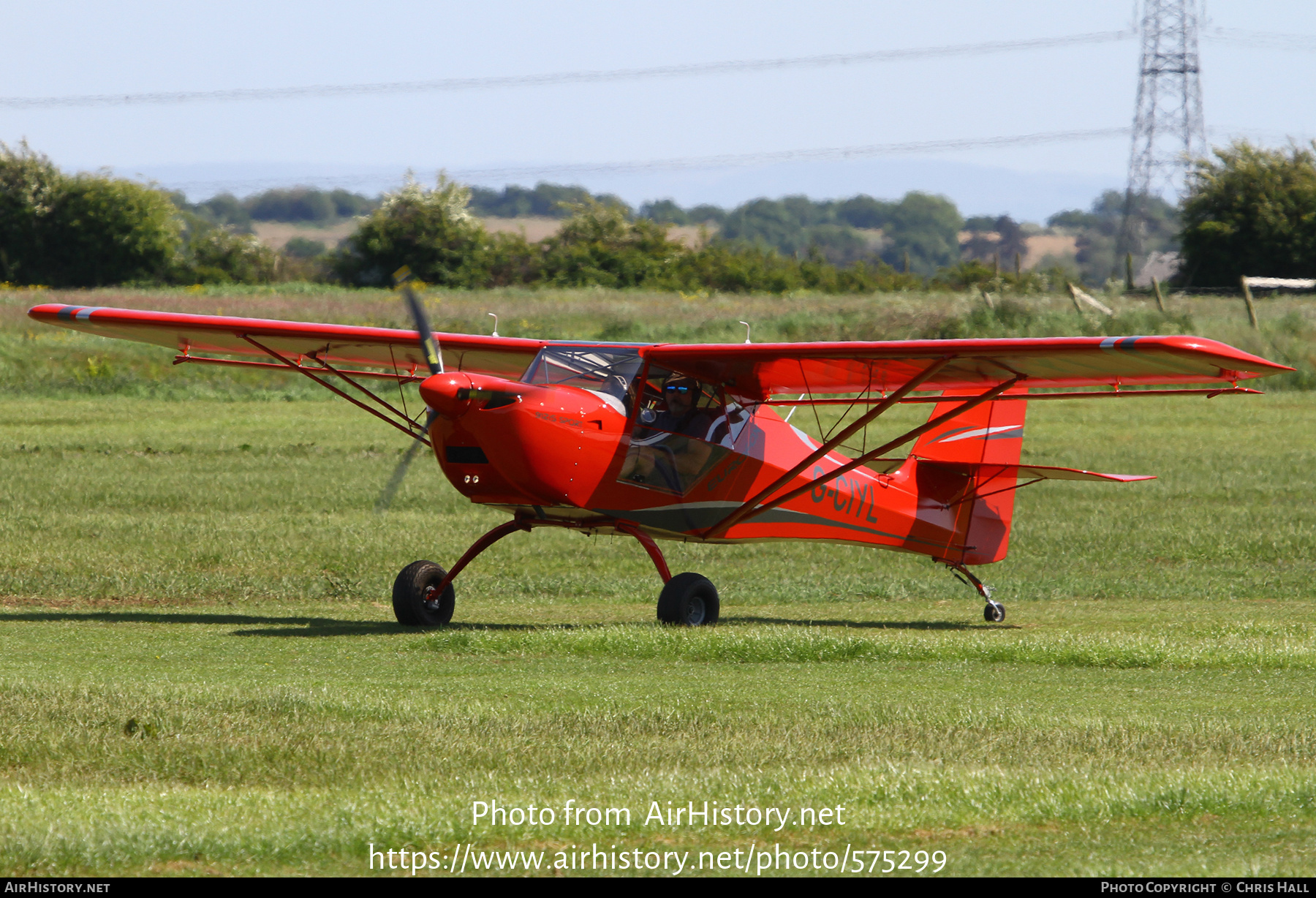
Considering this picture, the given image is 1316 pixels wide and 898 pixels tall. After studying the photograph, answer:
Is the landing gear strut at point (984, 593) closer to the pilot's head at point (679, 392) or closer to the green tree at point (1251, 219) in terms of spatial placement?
the pilot's head at point (679, 392)

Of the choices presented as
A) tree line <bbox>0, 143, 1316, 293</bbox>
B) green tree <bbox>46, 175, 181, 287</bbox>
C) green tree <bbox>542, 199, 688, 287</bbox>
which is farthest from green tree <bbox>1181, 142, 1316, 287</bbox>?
green tree <bbox>46, 175, 181, 287</bbox>

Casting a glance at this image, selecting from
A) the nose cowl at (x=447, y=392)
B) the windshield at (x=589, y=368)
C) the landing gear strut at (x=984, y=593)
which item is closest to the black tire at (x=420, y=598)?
the windshield at (x=589, y=368)

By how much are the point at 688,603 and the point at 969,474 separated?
5018mm

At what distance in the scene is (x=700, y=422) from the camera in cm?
Answer: 1461

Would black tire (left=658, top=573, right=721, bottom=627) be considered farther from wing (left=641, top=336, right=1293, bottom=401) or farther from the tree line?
the tree line

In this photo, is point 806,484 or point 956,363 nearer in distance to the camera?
point 956,363

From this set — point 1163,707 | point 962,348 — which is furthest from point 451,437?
point 1163,707

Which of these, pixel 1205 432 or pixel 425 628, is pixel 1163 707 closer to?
pixel 425 628

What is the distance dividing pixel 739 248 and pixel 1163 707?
3396 inches

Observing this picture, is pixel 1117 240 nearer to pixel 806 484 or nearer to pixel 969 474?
pixel 969 474

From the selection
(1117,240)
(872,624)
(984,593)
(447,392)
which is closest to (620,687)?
(447,392)

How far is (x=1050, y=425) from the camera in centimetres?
3972

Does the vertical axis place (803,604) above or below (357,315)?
below

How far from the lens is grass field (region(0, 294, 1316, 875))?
6.26m
